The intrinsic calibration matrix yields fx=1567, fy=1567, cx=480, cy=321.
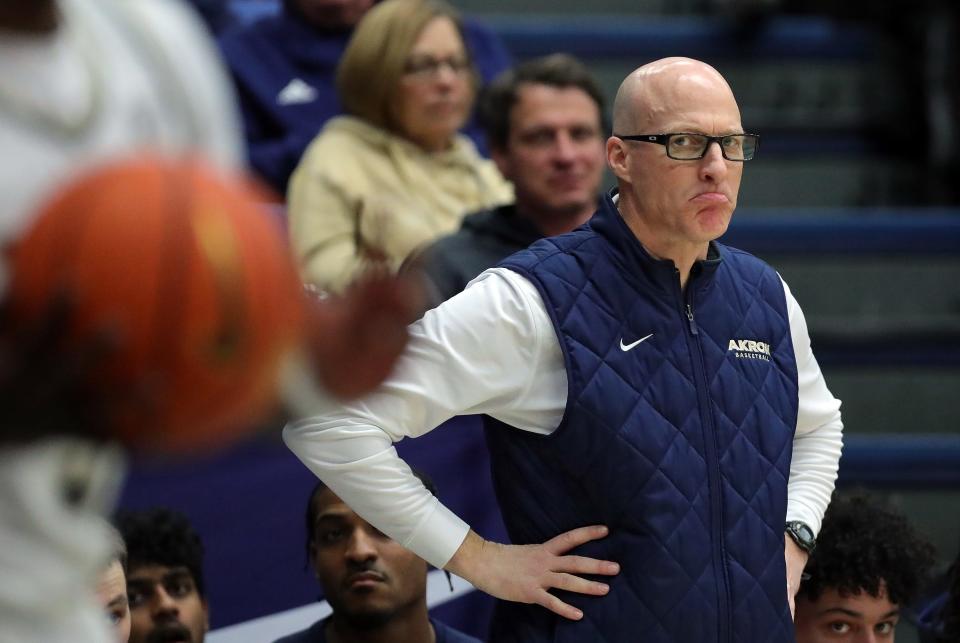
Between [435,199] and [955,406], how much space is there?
2.26 metres

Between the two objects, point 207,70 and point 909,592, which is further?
point 909,592

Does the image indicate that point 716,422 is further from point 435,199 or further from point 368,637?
point 435,199

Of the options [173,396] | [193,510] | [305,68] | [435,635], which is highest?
[305,68]

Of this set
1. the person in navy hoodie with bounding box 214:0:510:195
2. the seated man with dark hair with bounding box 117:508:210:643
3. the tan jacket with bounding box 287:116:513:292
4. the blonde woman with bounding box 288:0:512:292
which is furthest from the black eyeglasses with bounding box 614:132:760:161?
the person in navy hoodie with bounding box 214:0:510:195

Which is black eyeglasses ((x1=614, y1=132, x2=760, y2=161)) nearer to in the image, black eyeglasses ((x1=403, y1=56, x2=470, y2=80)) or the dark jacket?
the dark jacket

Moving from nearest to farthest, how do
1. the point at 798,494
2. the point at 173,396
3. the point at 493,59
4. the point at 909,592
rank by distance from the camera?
1. the point at 173,396
2. the point at 798,494
3. the point at 909,592
4. the point at 493,59

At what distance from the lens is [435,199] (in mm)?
4133

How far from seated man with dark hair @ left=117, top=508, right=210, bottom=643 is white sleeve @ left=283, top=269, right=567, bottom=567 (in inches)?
20.7

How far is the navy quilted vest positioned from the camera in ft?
8.30

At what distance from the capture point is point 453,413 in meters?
2.62

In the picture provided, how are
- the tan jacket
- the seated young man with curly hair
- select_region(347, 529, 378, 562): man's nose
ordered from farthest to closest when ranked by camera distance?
1. the tan jacket
2. the seated young man with curly hair
3. select_region(347, 529, 378, 562): man's nose

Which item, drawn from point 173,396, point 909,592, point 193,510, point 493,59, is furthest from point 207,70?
point 493,59

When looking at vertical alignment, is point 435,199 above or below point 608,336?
above

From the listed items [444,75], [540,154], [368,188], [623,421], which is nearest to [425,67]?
[444,75]
